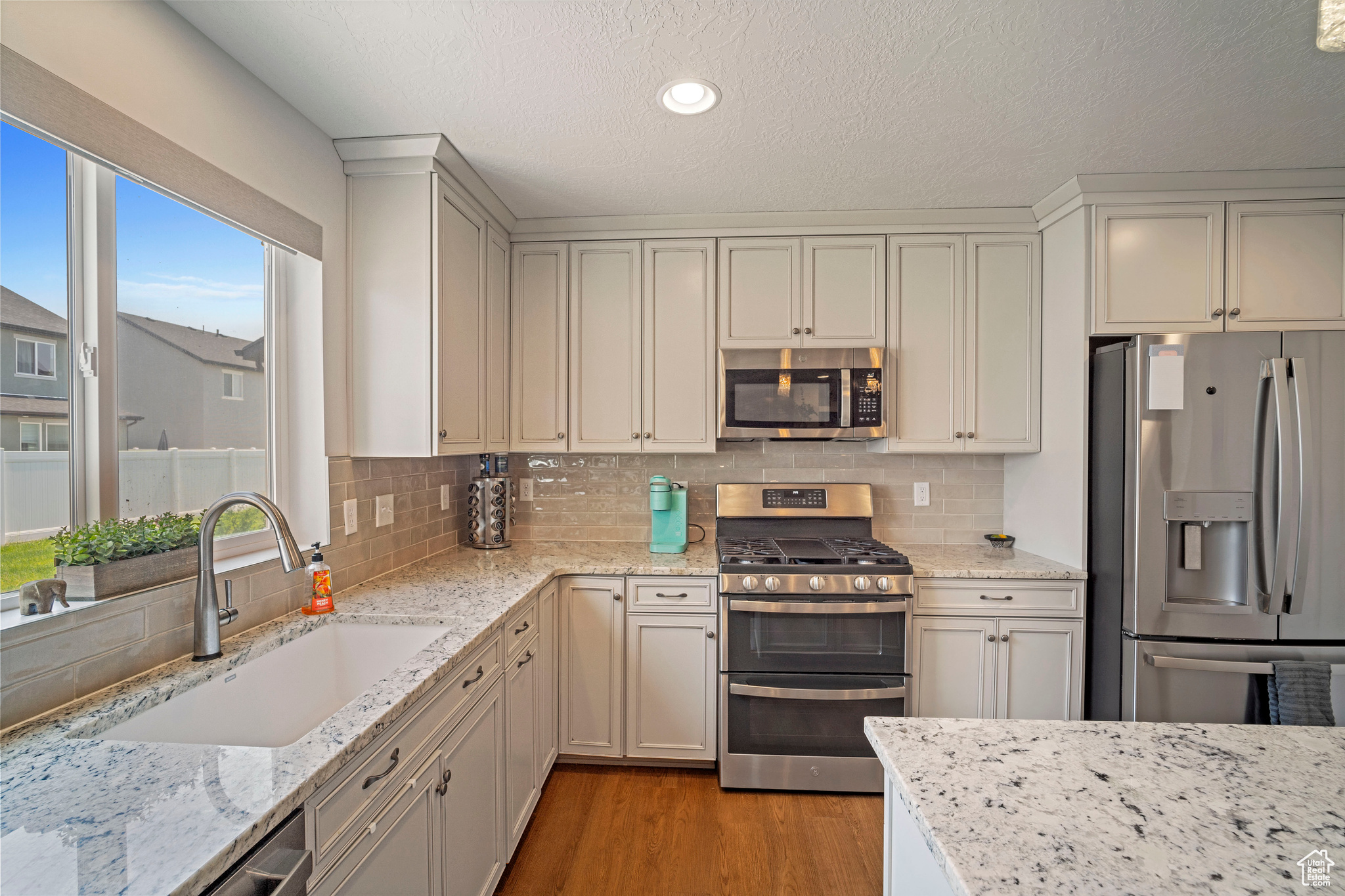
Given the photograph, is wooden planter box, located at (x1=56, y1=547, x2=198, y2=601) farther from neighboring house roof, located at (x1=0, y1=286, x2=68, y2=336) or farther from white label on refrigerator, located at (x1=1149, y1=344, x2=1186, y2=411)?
white label on refrigerator, located at (x1=1149, y1=344, x2=1186, y2=411)

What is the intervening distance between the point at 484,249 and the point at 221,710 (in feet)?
6.02

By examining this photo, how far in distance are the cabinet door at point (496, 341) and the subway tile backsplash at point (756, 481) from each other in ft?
1.55

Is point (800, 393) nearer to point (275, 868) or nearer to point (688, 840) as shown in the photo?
point (688, 840)

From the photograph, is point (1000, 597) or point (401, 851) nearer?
point (401, 851)

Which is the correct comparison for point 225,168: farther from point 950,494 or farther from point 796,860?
point 950,494

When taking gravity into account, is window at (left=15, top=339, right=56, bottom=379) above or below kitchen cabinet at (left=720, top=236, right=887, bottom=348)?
below

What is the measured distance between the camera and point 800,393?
2678 millimetres

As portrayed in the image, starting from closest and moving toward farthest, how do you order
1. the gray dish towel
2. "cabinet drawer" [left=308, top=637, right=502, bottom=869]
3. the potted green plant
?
"cabinet drawer" [left=308, top=637, right=502, bottom=869] → the potted green plant → the gray dish towel

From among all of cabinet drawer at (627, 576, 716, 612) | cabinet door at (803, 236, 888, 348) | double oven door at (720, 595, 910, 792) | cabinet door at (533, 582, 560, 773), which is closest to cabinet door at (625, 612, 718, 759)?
cabinet drawer at (627, 576, 716, 612)

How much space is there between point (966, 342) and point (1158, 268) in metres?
0.73

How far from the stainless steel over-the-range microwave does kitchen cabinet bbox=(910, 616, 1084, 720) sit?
89 centimetres

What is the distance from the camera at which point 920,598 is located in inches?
94.6

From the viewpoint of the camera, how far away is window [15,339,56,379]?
116 centimetres

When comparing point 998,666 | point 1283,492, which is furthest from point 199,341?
point 1283,492
